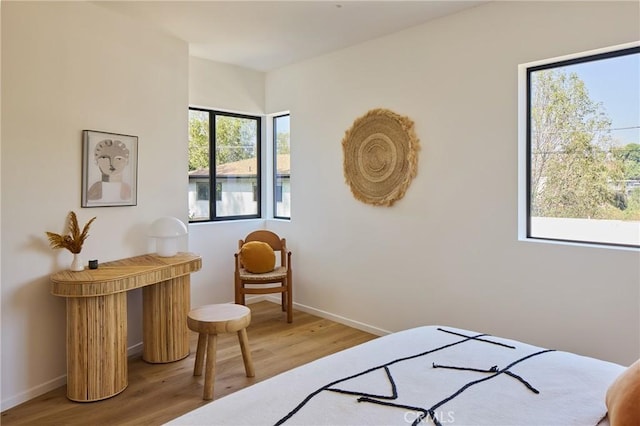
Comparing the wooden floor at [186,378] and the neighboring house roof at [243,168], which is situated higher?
the neighboring house roof at [243,168]

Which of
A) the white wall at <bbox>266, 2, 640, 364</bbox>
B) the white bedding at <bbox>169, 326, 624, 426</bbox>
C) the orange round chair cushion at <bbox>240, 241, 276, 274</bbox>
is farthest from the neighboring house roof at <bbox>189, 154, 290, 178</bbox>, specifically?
the white bedding at <bbox>169, 326, 624, 426</bbox>

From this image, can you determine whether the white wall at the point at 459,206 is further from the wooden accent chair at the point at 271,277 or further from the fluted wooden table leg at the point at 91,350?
the fluted wooden table leg at the point at 91,350

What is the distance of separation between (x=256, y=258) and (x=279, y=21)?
2089mm

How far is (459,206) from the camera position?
10.4 feet

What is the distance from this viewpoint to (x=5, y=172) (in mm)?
2545

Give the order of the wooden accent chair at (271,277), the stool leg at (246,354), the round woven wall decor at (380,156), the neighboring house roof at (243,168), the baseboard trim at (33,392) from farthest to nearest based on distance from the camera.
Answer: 1. the neighboring house roof at (243,168)
2. the wooden accent chair at (271,277)
3. the round woven wall decor at (380,156)
4. the stool leg at (246,354)
5. the baseboard trim at (33,392)

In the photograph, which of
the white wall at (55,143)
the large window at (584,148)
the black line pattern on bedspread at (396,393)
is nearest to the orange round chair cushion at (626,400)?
the black line pattern on bedspread at (396,393)

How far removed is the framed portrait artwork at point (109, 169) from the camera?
297cm

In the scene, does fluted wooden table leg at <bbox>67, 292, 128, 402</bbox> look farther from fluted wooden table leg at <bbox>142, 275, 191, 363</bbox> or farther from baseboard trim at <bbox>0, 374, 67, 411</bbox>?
fluted wooden table leg at <bbox>142, 275, 191, 363</bbox>

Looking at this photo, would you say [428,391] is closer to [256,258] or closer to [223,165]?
[256,258]

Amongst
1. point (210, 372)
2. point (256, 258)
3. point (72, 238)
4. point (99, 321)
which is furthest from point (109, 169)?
point (210, 372)

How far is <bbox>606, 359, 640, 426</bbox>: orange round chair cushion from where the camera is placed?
1082 mm

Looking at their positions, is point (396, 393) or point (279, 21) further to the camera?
point (279, 21)

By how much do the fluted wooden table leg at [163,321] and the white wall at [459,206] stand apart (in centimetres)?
154
